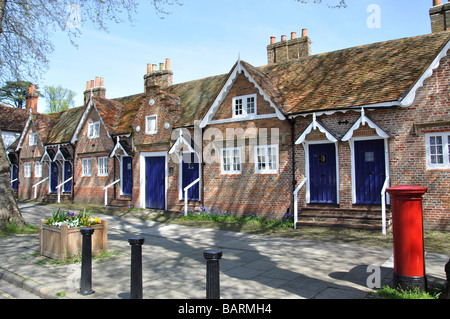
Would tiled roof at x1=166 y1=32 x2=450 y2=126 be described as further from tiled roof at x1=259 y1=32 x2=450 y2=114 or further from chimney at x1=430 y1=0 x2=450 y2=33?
chimney at x1=430 y1=0 x2=450 y2=33

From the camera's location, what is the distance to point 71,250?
7.80 meters

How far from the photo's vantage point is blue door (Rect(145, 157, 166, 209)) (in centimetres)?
1722

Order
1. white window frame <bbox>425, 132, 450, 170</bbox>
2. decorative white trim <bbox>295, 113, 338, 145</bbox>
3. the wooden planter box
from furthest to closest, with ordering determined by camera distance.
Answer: decorative white trim <bbox>295, 113, 338, 145</bbox>, white window frame <bbox>425, 132, 450, 170</bbox>, the wooden planter box

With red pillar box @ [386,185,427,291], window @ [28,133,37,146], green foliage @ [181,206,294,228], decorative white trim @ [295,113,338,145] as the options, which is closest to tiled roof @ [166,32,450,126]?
decorative white trim @ [295,113,338,145]

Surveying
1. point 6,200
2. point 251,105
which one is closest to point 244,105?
point 251,105

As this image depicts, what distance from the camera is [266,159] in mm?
13891

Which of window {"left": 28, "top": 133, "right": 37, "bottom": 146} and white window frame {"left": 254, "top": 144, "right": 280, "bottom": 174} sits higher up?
window {"left": 28, "top": 133, "right": 37, "bottom": 146}

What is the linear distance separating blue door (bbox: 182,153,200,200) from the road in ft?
32.6

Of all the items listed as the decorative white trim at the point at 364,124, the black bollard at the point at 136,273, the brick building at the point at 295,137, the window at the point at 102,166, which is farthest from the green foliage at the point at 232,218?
the black bollard at the point at 136,273

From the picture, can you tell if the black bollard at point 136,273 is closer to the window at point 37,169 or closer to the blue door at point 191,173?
the blue door at point 191,173

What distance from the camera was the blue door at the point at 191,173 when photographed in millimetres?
15969

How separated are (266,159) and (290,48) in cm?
786

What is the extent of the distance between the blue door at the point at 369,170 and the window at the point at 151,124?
1008 cm

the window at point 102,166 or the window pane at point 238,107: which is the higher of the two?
the window pane at point 238,107
